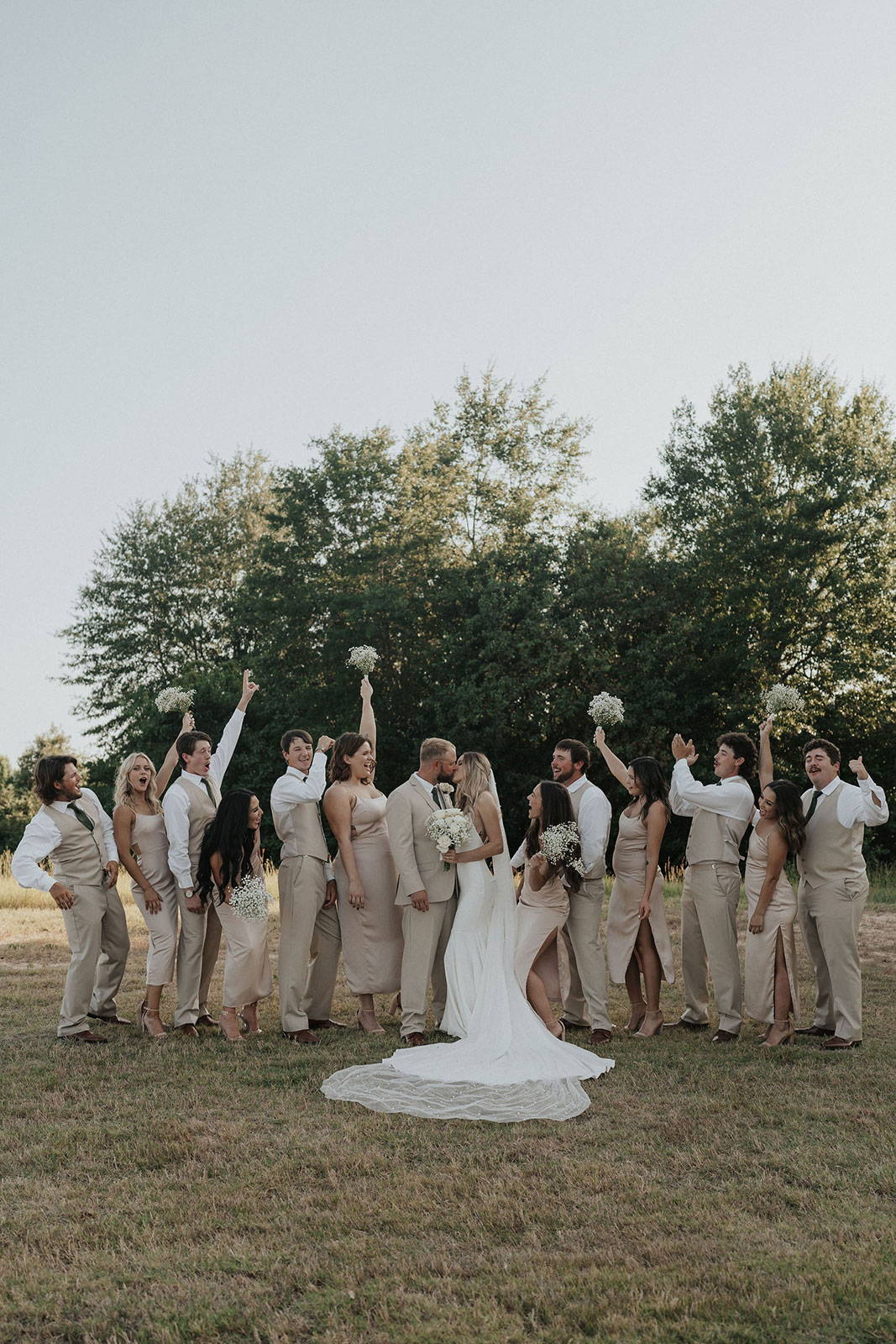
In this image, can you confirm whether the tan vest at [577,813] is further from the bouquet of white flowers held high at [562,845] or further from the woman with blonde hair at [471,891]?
the woman with blonde hair at [471,891]

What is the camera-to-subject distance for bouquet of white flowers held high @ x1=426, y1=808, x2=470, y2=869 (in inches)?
324

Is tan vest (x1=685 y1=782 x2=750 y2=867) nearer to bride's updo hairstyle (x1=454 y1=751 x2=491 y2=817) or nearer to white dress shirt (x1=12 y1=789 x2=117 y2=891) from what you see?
bride's updo hairstyle (x1=454 y1=751 x2=491 y2=817)

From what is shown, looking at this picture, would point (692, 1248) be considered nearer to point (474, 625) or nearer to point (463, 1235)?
point (463, 1235)

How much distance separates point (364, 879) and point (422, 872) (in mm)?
530

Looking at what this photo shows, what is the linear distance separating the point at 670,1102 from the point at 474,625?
26.8m

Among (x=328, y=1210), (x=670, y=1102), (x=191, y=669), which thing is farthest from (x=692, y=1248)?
(x=191, y=669)

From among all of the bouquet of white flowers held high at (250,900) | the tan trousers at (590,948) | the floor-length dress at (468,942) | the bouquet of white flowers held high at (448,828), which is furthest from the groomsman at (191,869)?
the tan trousers at (590,948)

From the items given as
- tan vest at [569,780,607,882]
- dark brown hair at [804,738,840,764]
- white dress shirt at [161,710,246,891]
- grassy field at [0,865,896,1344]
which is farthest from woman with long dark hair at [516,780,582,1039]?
white dress shirt at [161,710,246,891]

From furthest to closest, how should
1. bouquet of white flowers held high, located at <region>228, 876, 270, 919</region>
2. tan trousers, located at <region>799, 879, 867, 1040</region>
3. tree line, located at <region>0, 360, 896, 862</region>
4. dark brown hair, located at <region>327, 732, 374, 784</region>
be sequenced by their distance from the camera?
1. tree line, located at <region>0, 360, 896, 862</region>
2. dark brown hair, located at <region>327, 732, 374, 784</region>
3. bouquet of white flowers held high, located at <region>228, 876, 270, 919</region>
4. tan trousers, located at <region>799, 879, 867, 1040</region>

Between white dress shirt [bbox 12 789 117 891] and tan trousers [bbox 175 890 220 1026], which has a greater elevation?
white dress shirt [bbox 12 789 117 891]

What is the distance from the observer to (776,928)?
27.2 ft

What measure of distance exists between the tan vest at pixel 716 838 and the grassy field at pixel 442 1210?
1.57 meters

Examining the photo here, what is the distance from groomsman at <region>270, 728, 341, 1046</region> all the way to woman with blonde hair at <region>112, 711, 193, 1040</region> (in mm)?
894

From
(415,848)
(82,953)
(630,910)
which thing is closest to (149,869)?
(82,953)
